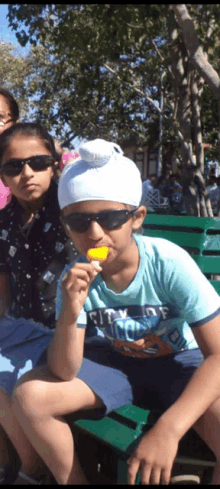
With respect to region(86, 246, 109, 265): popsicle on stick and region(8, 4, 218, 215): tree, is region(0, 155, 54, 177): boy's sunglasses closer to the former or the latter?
region(86, 246, 109, 265): popsicle on stick

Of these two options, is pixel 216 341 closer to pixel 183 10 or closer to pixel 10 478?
pixel 10 478

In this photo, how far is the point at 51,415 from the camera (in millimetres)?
1909

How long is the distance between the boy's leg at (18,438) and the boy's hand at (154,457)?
50 centimetres

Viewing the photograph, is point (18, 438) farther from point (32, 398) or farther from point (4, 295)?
point (4, 295)

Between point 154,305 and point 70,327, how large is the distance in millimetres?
325

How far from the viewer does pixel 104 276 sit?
6.76 feet

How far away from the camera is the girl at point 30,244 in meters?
2.33

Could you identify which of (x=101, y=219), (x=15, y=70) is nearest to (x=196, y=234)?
(x=101, y=219)

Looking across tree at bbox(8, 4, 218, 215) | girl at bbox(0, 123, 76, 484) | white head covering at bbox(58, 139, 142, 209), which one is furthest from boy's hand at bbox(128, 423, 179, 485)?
tree at bbox(8, 4, 218, 215)

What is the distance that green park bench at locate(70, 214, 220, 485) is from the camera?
1871 mm

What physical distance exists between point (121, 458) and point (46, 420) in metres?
0.26

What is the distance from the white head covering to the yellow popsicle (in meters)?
0.17

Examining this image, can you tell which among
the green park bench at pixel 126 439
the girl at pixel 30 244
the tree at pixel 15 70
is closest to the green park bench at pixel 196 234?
the green park bench at pixel 126 439

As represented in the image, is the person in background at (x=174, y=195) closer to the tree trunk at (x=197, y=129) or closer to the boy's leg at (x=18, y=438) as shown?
the tree trunk at (x=197, y=129)
